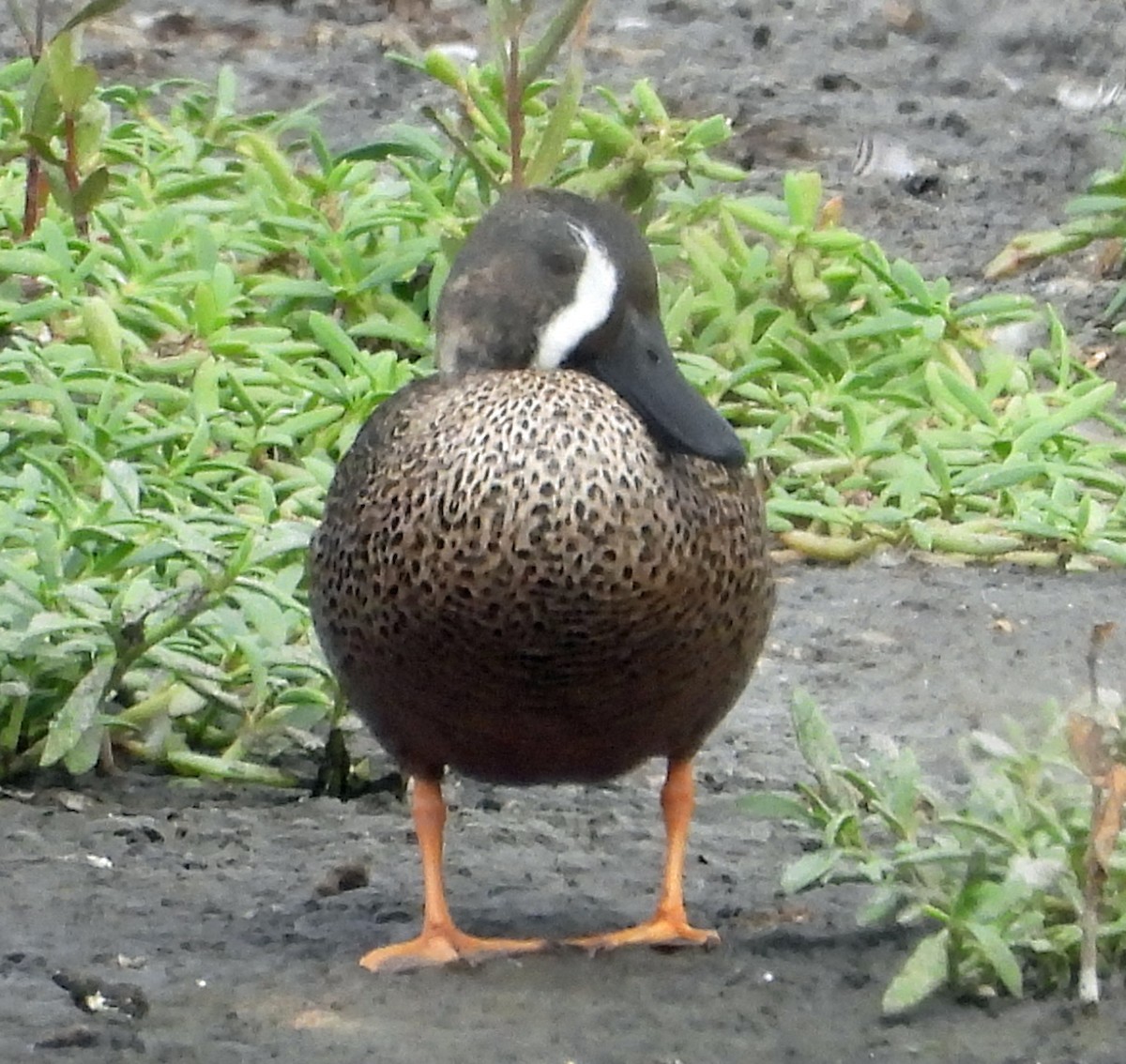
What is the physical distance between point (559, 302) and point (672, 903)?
0.80 m

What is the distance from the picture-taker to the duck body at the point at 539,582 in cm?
294

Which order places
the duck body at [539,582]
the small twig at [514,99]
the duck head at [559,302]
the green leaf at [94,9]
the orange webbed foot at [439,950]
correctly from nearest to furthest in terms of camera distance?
1. the duck body at [539,582]
2. the orange webbed foot at [439,950]
3. the duck head at [559,302]
4. the small twig at [514,99]
5. the green leaf at [94,9]

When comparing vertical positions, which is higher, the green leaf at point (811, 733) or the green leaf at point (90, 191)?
the green leaf at point (90, 191)

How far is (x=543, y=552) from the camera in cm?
293

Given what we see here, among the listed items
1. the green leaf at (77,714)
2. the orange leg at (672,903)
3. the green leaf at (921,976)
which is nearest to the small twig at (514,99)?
the green leaf at (77,714)

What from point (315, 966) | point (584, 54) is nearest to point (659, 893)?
point (315, 966)

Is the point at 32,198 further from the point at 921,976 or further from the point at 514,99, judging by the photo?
the point at 921,976

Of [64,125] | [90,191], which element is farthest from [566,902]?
[64,125]

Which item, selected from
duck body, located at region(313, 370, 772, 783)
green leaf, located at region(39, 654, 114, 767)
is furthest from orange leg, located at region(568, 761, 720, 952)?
green leaf, located at region(39, 654, 114, 767)

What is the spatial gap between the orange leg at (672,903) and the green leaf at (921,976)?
19.6 inches

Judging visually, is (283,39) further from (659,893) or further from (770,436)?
(659,893)

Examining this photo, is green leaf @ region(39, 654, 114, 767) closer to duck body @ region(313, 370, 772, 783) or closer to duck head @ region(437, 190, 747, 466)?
duck body @ region(313, 370, 772, 783)

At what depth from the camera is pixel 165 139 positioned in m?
6.61

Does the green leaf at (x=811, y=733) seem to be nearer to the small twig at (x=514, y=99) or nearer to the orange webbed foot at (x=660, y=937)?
the orange webbed foot at (x=660, y=937)
